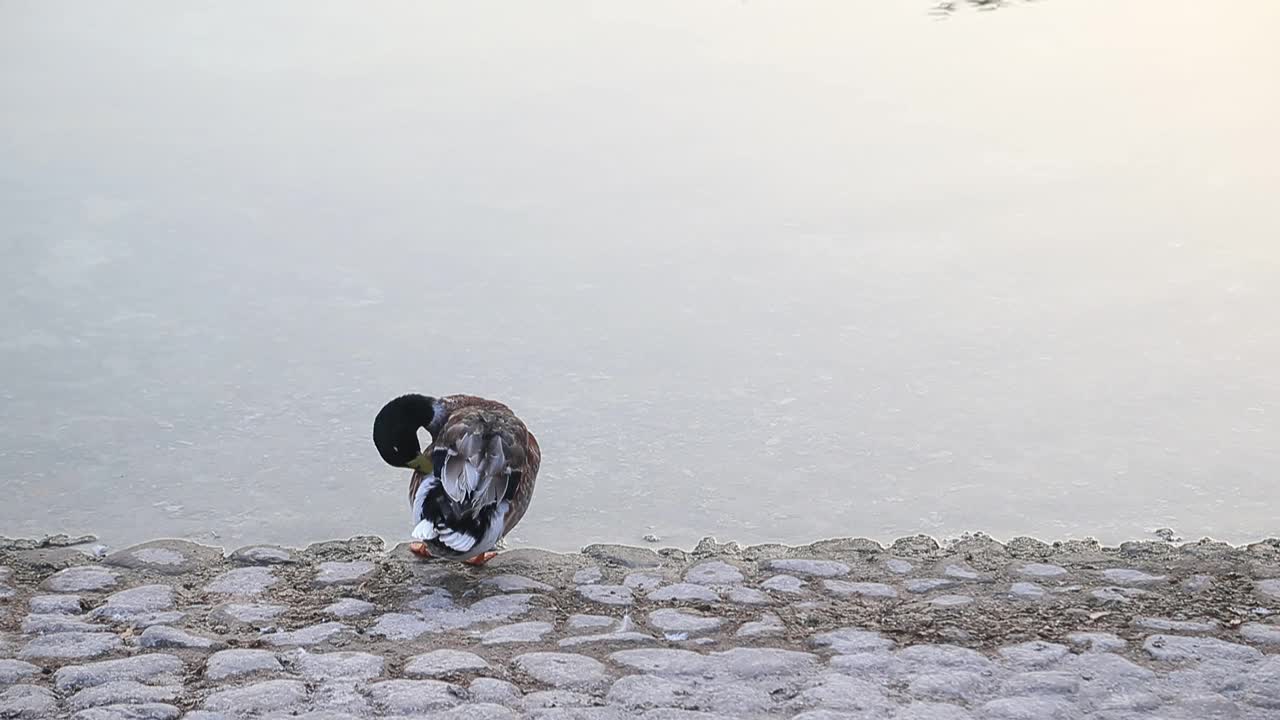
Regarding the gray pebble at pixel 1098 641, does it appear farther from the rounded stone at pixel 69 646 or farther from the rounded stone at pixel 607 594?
the rounded stone at pixel 69 646

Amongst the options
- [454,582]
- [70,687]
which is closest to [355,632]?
[454,582]

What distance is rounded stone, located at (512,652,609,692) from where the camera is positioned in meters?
3.94

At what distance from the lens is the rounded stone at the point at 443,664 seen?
4.01 metres

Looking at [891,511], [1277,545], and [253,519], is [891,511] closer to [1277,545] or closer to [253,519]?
[1277,545]

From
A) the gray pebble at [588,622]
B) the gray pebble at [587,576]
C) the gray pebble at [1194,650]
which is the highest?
the gray pebble at [587,576]

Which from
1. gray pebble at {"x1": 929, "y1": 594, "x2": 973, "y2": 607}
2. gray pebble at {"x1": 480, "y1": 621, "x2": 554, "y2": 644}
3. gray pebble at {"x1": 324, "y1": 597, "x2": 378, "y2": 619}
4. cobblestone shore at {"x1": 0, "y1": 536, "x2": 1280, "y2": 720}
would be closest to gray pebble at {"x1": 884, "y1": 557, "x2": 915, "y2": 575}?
cobblestone shore at {"x1": 0, "y1": 536, "x2": 1280, "y2": 720}

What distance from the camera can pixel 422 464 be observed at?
5453 mm

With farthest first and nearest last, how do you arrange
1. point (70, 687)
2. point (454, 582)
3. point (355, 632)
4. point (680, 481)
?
point (680, 481) → point (454, 582) → point (355, 632) → point (70, 687)

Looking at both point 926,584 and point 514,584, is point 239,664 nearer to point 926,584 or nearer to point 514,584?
point 514,584

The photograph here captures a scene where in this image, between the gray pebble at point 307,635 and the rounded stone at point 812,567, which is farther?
the rounded stone at point 812,567

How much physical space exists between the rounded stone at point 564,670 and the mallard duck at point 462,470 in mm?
745

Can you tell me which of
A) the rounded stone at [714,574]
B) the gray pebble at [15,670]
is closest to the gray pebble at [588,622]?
the rounded stone at [714,574]

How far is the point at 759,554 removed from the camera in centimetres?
535

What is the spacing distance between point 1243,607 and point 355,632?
2832 millimetres
